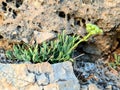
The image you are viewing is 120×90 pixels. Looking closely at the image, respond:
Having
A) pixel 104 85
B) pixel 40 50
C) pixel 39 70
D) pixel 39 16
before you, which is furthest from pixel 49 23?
pixel 104 85

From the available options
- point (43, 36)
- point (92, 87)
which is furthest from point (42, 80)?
point (43, 36)

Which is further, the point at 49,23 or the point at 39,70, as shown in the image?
the point at 49,23

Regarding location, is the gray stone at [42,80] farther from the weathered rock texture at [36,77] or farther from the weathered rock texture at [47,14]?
the weathered rock texture at [47,14]

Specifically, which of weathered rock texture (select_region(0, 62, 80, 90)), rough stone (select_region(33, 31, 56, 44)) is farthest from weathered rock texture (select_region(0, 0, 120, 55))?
weathered rock texture (select_region(0, 62, 80, 90))

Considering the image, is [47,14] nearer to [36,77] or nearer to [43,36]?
[43,36]

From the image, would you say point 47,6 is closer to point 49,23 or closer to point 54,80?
point 49,23

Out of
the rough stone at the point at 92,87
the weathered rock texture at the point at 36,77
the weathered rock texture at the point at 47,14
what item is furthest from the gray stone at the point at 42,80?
the weathered rock texture at the point at 47,14

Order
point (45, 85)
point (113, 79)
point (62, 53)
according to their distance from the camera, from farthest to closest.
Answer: point (113, 79), point (62, 53), point (45, 85)
